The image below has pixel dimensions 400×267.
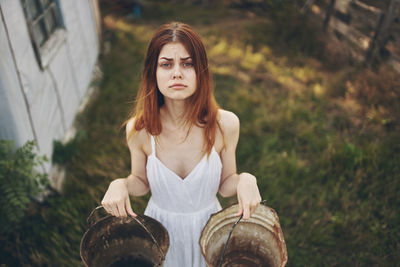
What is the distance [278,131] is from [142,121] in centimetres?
266

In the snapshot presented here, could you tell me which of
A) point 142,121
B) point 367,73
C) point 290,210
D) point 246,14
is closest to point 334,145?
point 290,210

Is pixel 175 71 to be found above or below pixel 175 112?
above

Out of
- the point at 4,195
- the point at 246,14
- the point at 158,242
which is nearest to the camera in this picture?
the point at 158,242

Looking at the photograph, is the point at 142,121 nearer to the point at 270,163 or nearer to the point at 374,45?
the point at 270,163

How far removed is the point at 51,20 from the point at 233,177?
139 inches

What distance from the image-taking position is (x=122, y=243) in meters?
1.93

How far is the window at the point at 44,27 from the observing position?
314cm

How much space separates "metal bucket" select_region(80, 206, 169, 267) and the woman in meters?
0.15

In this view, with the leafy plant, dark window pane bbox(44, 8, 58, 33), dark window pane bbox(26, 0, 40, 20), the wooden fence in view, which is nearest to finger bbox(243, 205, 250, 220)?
the leafy plant

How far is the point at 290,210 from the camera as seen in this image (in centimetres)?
304

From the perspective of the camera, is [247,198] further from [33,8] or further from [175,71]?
[33,8]

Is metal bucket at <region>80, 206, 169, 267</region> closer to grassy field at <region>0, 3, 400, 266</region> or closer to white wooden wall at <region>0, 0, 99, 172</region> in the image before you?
grassy field at <region>0, 3, 400, 266</region>

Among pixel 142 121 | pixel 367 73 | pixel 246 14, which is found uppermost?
pixel 142 121

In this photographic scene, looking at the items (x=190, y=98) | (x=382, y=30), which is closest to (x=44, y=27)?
(x=190, y=98)
